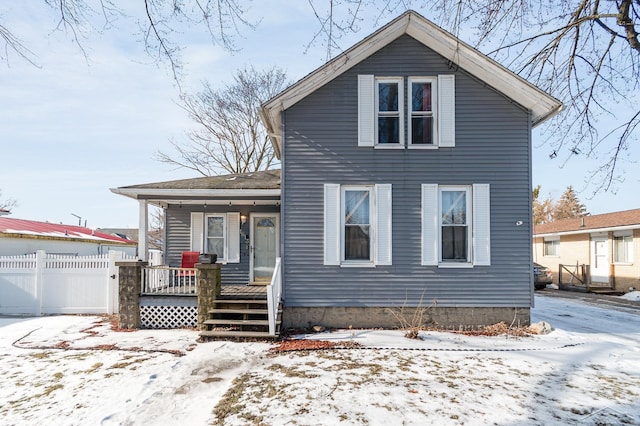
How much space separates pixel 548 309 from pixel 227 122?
1960 cm

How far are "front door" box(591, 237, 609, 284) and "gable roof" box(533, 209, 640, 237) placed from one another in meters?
0.81

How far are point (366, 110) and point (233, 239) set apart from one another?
5.28 metres

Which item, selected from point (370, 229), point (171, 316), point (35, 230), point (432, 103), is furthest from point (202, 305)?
point (35, 230)

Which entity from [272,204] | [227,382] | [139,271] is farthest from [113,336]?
[272,204]

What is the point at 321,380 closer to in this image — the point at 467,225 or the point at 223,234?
the point at 467,225

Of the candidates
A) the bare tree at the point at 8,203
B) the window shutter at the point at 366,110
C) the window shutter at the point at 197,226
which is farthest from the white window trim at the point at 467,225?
the bare tree at the point at 8,203

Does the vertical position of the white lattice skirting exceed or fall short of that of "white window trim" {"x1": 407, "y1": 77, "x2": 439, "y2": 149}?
it falls short

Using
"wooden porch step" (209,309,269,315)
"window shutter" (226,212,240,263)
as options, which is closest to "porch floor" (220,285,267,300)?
"wooden porch step" (209,309,269,315)

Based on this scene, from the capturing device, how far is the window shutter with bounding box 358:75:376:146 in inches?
332

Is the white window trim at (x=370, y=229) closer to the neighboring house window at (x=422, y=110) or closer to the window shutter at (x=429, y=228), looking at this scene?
the window shutter at (x=429, y=228)

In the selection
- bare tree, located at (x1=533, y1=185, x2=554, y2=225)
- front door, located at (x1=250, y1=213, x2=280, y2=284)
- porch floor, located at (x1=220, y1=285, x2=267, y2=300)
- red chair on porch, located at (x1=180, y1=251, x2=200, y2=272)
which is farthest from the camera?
bare tree, located at (x1=533, y1=185, x2=554, y2=225)

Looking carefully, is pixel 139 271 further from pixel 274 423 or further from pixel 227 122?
pixel 227 122

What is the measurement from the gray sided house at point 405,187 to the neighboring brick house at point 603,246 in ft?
39.4

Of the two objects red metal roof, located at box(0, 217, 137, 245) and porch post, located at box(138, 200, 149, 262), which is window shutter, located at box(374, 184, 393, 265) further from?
red metal roof, located at box(0, 217, 137, 245)
